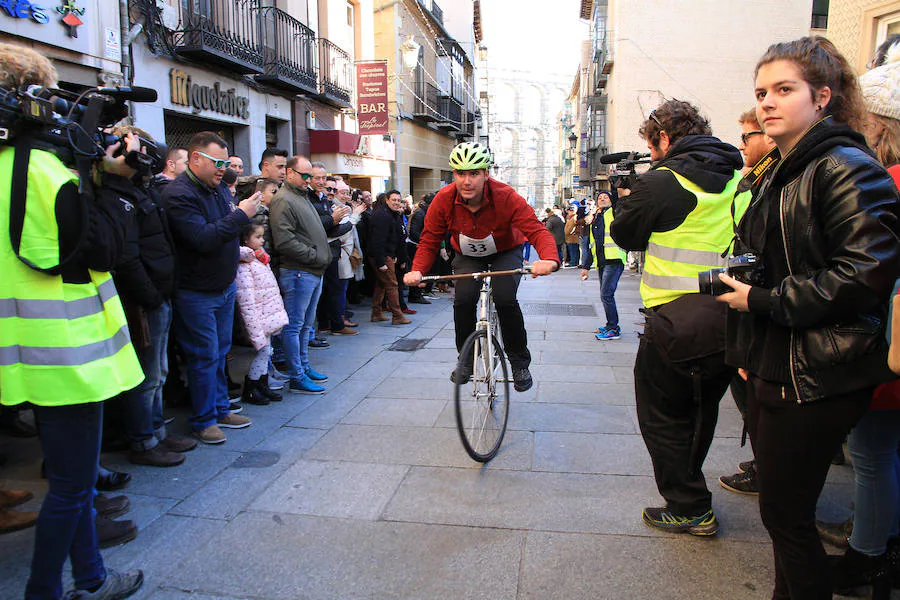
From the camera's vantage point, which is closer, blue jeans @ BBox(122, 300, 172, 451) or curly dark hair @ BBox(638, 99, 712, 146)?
curly dark hair @ BBox(638, 99, 712, 146)

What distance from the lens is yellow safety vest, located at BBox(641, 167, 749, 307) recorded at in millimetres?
3115

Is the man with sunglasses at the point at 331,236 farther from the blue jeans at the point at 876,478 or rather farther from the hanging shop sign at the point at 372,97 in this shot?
the hanging shop sign at the point at 372,97

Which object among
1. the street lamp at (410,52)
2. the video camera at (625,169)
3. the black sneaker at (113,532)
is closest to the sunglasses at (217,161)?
the black sneaker at (113,532)

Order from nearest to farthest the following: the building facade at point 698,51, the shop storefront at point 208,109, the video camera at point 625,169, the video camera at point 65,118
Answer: the video camera at point 65,118
the video camera at point 625,169
the shop storefront at point 208,109
the building facade at point 698,51

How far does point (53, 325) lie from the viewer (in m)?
2.50

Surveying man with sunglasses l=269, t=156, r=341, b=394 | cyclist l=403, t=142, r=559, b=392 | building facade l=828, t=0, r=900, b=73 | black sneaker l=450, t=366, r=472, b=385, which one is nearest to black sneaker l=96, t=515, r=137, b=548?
black sneaker l=450, t=366, r=472, b=385

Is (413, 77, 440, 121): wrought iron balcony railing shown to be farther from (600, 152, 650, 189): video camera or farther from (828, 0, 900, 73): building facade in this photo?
(600, 152, 650, 189): video camera

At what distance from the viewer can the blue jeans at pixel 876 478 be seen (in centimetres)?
257

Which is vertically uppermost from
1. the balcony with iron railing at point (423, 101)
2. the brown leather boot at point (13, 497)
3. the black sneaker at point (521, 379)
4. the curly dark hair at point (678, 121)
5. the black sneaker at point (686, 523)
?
the balcony with iron railing at point (423, 101)

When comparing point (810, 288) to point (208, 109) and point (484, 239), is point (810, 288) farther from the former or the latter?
point (208, 109)

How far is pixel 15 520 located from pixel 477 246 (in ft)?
10.4

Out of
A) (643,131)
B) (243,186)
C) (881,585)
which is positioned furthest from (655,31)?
(881,585)

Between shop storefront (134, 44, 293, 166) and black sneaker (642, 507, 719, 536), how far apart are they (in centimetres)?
900

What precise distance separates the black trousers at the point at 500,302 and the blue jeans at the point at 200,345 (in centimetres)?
172
